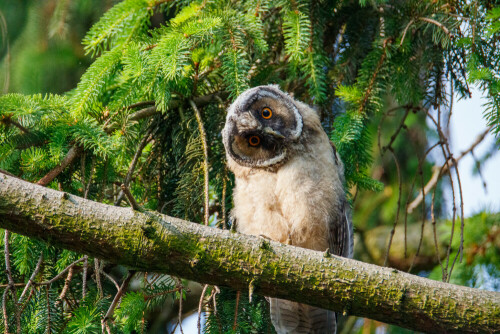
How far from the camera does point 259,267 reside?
6.74ft

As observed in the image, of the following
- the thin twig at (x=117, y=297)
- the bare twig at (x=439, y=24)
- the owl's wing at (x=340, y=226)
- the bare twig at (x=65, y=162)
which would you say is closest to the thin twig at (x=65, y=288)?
the bare twig at (x=65, y=162)

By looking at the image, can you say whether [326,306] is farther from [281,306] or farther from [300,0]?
[300,0]

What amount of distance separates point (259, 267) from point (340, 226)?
1.31 m

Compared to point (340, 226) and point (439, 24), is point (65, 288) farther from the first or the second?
point (439, 24)

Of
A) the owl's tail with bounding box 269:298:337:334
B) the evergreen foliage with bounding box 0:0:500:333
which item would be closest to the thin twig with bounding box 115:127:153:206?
the evergreen foliage with bounding box 0:0:500:333

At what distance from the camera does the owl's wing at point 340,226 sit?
10.4ft

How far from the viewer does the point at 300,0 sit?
321cm

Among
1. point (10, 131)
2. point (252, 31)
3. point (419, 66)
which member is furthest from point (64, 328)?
point (419, 66)

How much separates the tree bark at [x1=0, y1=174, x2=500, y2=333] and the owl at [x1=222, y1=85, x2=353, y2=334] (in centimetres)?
94

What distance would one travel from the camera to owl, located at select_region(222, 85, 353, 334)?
3053 mm

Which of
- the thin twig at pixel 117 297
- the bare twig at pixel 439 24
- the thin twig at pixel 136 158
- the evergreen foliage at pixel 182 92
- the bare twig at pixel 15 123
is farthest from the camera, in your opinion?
the bare twig at pixel 439 24

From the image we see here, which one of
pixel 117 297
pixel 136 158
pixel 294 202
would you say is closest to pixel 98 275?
pixel 117 297

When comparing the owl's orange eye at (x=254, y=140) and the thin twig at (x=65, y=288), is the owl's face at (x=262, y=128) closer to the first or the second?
the owl's orange eye at (x=254, y=140)

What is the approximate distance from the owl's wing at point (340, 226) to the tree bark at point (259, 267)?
3.55 feet
